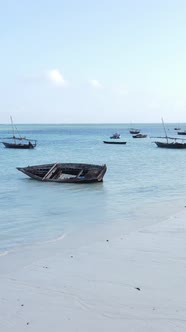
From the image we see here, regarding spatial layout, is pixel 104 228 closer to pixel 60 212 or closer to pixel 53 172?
pixel 60 212

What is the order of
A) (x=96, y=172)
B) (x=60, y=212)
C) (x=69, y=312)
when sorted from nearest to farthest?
(x=69, y=312)
(x=60, y=212)
(x=96, y=172)

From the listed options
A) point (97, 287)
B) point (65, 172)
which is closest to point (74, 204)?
point (65, 172)

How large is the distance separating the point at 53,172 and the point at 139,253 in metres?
16.0

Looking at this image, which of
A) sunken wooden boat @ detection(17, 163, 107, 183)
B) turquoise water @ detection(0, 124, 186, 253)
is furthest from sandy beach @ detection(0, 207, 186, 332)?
sunken wooden boat @ detection(17, 163, 107, 183)

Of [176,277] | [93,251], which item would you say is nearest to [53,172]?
[93,251]

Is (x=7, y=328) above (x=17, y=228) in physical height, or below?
above

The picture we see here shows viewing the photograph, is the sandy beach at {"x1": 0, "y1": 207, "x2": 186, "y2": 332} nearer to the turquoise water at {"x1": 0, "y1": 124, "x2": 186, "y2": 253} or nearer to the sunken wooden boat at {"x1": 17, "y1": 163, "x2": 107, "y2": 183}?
A: the turquoise water at {"x1": 0, "y1": 124, "x2": 186, "y2": 253}

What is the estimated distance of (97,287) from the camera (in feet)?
22.4

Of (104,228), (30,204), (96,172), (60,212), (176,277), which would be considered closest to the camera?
(176,277)

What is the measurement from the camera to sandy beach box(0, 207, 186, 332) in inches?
221

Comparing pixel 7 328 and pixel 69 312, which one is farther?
pixel 69 312

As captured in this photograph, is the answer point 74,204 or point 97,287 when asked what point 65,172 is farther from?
point 97,287

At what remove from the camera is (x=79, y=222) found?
1266cm

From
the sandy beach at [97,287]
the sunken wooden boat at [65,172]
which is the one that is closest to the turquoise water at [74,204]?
the sunken wooden boat at [65,172]
